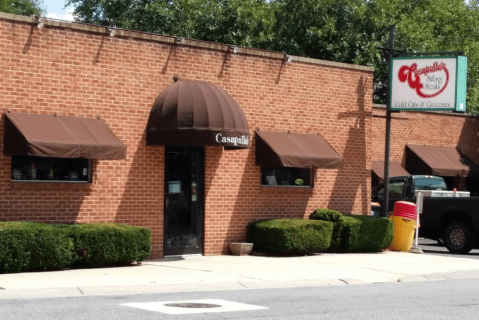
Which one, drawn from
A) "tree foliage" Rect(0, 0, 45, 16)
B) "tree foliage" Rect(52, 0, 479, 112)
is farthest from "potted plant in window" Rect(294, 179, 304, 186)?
"tree foliage" Rect(0, 0, 45, 16)

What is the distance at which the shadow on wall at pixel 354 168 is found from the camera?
23.8 m

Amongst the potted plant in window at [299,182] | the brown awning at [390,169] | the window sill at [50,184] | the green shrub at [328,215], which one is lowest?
the green shrub at [328,215]

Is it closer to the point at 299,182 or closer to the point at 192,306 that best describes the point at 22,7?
the point at 299,182

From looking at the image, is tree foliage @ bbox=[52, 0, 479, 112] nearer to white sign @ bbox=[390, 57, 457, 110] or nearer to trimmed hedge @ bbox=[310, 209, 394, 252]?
white sign @ bbox=[390, 57, 457, 110]

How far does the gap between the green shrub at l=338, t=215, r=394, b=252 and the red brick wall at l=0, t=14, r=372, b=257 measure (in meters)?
1.38

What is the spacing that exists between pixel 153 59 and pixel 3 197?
15.4 ft

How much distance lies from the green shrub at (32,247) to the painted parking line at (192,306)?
13.9 feet

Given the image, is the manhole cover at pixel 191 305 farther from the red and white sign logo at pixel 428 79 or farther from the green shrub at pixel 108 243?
the red and white sign logo at pixel 428 79

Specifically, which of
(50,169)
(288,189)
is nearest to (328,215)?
(288,189)

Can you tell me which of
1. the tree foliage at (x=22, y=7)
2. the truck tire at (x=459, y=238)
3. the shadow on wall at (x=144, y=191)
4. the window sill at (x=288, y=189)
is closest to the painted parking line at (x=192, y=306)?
the shadow on wall at (x=144, y=191)

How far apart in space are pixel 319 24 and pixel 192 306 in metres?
32.0

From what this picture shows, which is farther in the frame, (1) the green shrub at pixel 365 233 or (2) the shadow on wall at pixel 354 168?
(2) the shadow on wall at pixel 354 168

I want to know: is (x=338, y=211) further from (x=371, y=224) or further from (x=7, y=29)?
(x=7, y=29)

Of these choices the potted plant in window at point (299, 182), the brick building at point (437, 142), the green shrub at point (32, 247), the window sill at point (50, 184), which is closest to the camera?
the green shrub at point (32, 247)
